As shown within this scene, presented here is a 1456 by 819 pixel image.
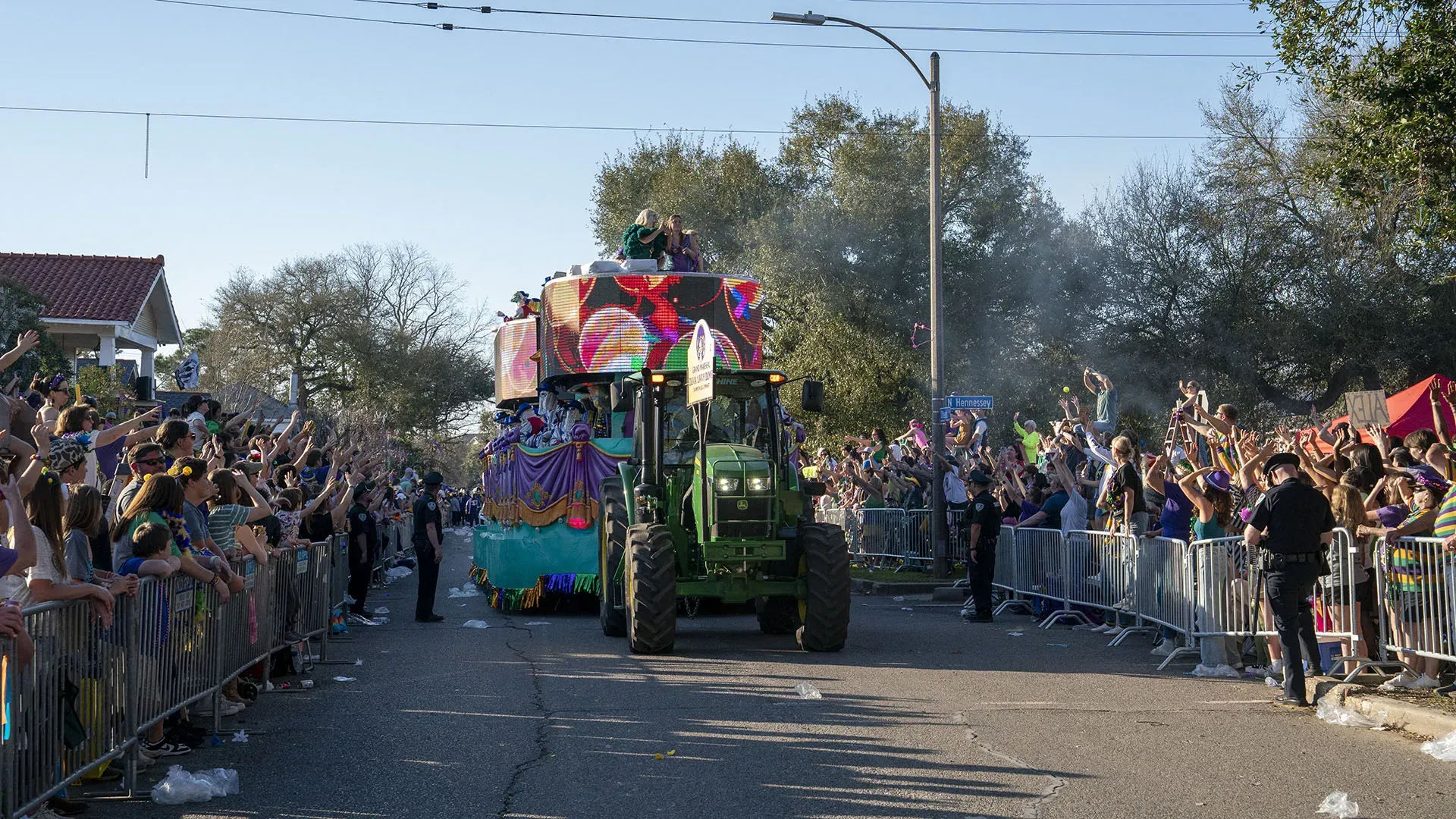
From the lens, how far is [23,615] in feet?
19.5

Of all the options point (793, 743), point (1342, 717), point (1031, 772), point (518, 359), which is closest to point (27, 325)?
point (518, 359)

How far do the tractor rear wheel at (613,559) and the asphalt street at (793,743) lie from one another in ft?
3.66

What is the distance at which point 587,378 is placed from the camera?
17.8m

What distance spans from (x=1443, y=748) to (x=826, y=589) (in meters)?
5.61

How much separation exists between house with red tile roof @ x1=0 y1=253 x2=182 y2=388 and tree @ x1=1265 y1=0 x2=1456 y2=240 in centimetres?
2669

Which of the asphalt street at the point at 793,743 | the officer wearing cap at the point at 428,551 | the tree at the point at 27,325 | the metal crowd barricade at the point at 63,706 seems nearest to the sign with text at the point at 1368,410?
the asphalt street at the point at 793,743

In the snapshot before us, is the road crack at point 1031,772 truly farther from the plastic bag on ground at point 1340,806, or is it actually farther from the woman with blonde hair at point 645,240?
the woman with blonde hair at point 645,240

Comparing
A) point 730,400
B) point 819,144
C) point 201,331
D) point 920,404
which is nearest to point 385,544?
point 730,400

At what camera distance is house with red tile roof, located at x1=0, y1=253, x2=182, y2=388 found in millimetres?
33219

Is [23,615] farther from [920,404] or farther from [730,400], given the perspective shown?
[920,404]

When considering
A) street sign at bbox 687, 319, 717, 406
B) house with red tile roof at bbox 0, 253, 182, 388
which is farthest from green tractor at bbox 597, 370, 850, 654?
house with red tile roof at bbox 0, 253, 182, 388

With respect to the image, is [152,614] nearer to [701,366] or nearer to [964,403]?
[701,366]

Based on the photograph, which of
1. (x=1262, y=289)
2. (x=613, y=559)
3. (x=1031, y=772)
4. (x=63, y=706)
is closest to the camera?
(x=63, y=706)

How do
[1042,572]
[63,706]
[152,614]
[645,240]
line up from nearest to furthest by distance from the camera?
[63,706] → [152,614] → [1042,572] → [645,240]
